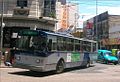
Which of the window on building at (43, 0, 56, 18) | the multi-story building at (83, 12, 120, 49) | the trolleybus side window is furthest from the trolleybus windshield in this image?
the multi-story building at (83, 12, 120, 49)

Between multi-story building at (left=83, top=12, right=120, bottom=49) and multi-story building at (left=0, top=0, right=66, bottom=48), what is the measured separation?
107 feet

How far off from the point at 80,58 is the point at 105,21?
5654cm

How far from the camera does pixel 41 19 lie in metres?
39.1

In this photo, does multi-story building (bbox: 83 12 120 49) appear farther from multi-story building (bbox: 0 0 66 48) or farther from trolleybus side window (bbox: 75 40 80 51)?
trolleybus side window (bbox: 75 40 80 51)

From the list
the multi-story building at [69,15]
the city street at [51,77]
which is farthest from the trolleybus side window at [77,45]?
the multi-story building at [69,15]

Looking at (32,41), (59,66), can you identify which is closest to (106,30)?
(59,66)

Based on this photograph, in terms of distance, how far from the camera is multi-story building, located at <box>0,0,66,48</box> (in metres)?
38.2

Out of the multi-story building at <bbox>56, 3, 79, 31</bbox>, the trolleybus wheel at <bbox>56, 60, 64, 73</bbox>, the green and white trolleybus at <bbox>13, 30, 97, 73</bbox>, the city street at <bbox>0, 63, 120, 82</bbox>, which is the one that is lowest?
the city street at <bbox>0, 63, 120, 82</bbox>

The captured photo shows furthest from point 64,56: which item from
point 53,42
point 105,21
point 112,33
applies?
point 105,21

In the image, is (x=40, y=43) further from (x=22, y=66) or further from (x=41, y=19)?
(x=41, y=19)

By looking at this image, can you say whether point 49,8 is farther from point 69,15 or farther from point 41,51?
point 69,15

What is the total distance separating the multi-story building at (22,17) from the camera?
38188 millimetres

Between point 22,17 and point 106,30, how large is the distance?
4707 cm

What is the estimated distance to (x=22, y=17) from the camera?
37.9 m
